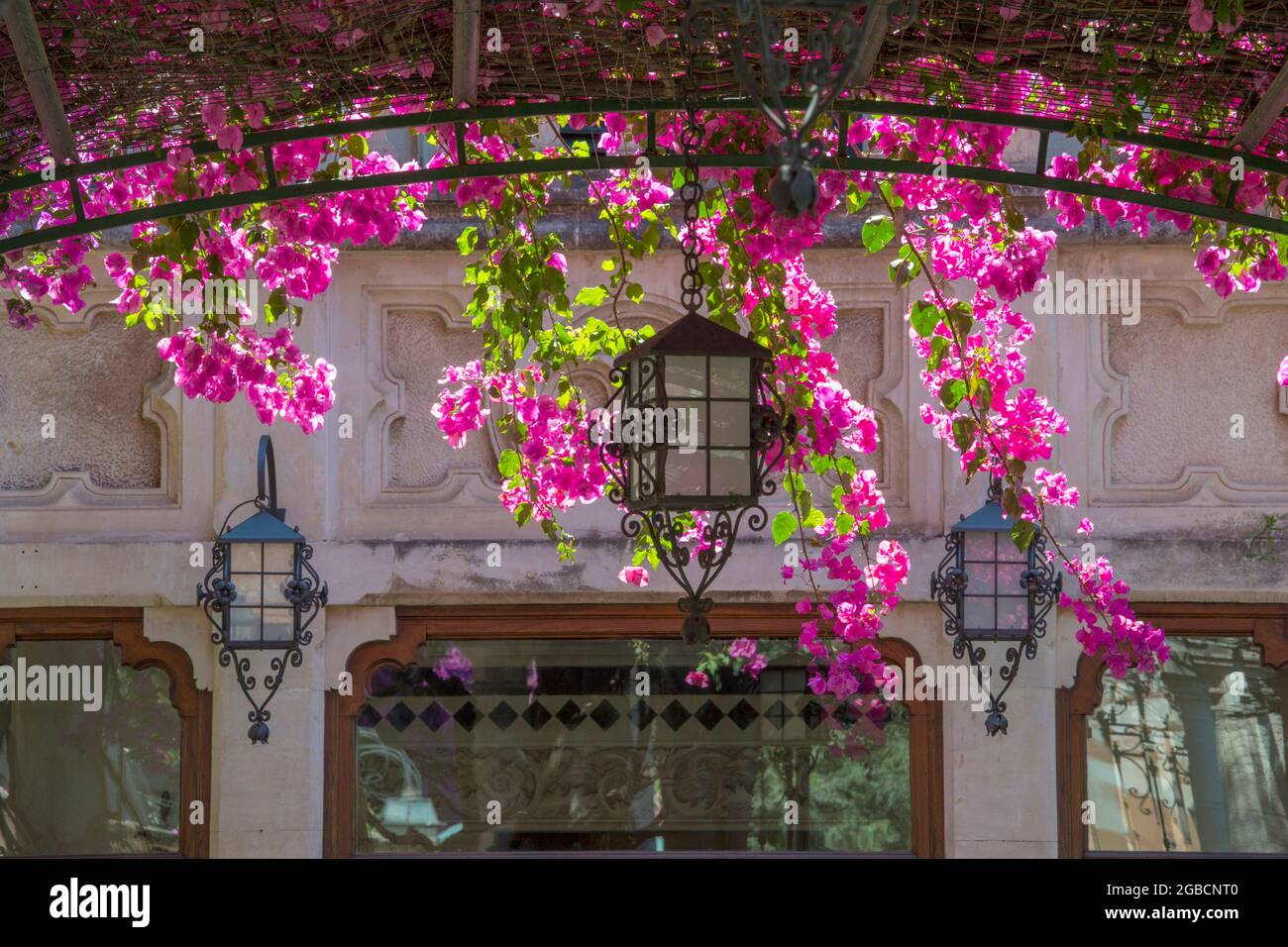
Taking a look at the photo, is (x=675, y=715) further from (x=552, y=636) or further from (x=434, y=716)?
(x=434, y=716)

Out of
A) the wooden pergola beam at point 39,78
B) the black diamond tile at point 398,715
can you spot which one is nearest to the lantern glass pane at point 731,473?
the wooden pergola beam at point 39,78

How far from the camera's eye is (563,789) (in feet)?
21.0

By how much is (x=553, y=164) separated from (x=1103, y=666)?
3522 millimetres

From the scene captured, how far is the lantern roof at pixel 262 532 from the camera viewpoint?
231 inches

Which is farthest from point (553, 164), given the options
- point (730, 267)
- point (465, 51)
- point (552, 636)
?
point (552, 636)

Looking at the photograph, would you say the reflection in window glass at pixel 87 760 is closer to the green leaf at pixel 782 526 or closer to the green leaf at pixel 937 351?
the green leaf at pixel 782 526

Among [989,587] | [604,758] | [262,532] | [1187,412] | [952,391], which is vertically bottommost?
[604,758]

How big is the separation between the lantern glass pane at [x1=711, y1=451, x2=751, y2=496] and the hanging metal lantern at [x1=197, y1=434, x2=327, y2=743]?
102 inches

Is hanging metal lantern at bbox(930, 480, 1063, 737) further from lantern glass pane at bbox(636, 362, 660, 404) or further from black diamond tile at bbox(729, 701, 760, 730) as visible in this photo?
lantern glass pane at bbox(636, 362, 660, 404)

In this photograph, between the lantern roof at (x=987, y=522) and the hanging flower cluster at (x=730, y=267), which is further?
the lantern roof at (x=987, y=522)

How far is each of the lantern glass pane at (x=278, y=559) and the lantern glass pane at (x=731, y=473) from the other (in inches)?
105

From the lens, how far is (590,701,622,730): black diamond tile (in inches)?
253

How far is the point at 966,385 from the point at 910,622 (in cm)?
221

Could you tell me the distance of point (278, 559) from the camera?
598cm
